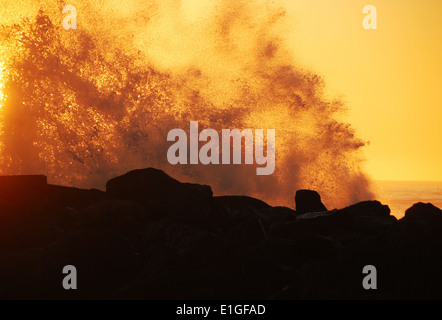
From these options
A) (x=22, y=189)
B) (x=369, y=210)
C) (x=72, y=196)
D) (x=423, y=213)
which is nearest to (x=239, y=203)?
(x=369, y=210)

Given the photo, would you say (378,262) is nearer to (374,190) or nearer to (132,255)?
(132,255)

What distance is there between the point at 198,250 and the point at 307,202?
238 inches

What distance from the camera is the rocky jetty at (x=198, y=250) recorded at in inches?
442

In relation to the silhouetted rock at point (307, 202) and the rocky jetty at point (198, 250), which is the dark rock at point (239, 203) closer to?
the silhouetted rock at point (307, 202)

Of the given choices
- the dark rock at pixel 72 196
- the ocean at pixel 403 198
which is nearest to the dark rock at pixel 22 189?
the dark rock at pixel 72 196

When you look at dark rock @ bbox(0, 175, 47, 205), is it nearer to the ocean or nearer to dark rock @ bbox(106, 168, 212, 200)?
dark rock @ bbox(106, 168, 212, 200)

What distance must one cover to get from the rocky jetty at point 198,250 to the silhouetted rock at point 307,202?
85.3 inches

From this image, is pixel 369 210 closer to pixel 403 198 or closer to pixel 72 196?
pixel 72 196

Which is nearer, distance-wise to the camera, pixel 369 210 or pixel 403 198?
pixel 369 210

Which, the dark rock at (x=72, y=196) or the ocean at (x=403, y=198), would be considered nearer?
the dark rock at (x=72, y=196)

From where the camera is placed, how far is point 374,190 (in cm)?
2823

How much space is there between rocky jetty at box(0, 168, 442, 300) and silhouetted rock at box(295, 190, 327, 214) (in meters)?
2.17

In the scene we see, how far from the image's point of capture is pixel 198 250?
12086 millimetres

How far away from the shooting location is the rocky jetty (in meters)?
11.2
